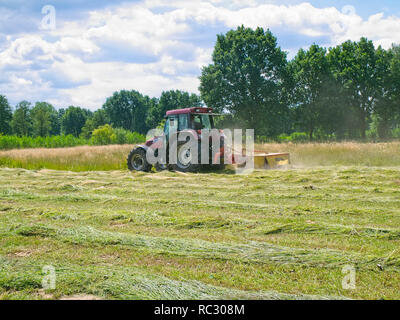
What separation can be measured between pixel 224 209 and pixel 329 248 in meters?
2.33

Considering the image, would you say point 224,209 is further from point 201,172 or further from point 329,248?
point 201,172

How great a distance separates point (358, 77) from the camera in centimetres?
3441

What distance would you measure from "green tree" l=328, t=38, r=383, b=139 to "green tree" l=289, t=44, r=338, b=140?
4.39 feet

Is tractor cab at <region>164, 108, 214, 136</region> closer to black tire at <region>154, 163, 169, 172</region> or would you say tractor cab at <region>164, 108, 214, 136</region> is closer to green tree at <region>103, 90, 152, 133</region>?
black tire at <region>154, 163, 169, 172</region>

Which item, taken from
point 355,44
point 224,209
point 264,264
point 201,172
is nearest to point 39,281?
point 264,264

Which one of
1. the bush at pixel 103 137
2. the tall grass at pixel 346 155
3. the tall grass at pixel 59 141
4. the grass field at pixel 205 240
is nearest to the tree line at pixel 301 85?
the tall grass at pixel 59 141

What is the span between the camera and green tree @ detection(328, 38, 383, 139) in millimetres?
34594

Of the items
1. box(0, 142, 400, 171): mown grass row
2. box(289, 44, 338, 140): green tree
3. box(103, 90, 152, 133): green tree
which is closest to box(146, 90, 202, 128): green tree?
box(103, 90, 152, 133): green tree

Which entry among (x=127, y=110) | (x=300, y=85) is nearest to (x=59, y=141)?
(x=300, y=85)

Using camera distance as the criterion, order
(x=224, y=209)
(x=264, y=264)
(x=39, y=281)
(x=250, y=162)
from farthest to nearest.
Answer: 1. (x=250, y=162)
2. (x=224, y=209)
3. (x=264, y=264)
4. (x=39, y=281)

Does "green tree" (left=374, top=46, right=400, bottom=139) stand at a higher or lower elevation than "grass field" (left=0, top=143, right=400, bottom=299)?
higher

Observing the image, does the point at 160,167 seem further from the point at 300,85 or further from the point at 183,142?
the point at 300,85

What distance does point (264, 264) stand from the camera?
346cm

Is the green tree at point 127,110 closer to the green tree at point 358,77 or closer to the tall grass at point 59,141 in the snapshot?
the tall grass at point 59,141
